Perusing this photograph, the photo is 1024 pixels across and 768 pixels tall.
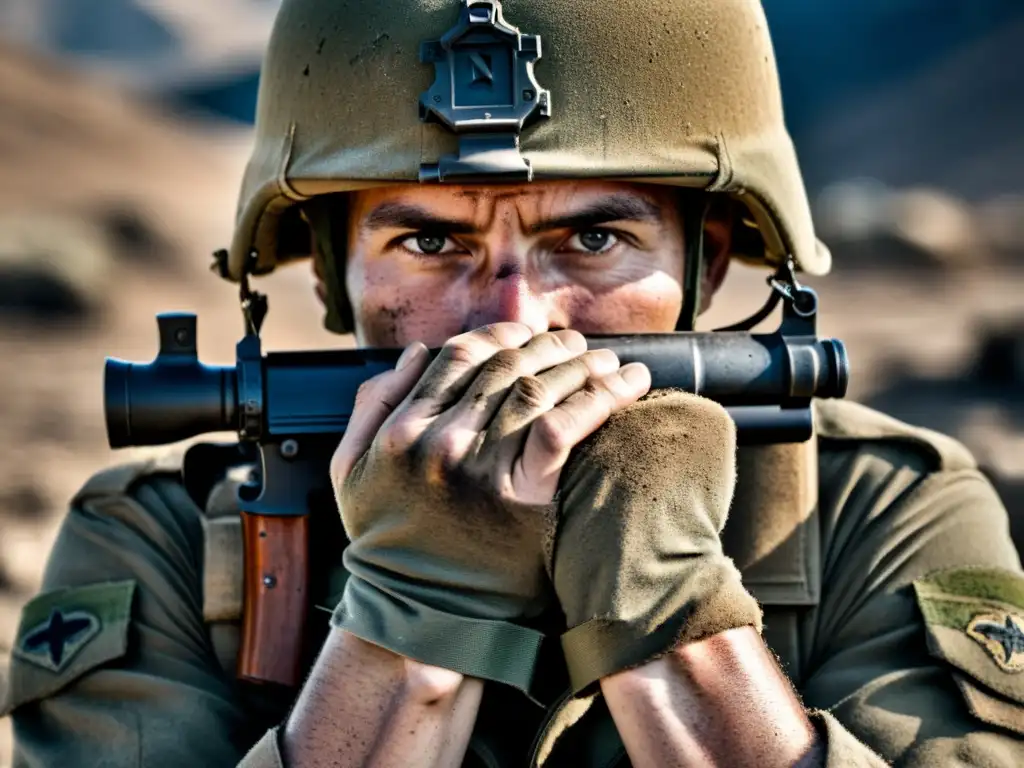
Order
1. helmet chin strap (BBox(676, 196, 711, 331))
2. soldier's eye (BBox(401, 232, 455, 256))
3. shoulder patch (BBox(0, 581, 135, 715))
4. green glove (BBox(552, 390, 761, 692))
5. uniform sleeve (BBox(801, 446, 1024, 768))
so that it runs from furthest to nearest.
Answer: helmet chin strap (BBox(676, 196, 711, 331)) → soldier's eye (BBox(401, 232, 455, 256)) → shoulder patch (BBox(0, 581, 135, 715)) → uniform sleeve (BBox(801, 446, 1024, 768)) → green glove (BBox(552, 390, 761, 692))

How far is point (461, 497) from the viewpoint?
Result: 226cm

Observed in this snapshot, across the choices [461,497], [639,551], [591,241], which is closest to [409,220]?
[591,241]

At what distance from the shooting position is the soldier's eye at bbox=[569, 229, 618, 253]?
2.87 m

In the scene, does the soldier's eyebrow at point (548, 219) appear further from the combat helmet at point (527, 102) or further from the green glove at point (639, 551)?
the green glove at point (639, 551)

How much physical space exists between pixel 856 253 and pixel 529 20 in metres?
11.1

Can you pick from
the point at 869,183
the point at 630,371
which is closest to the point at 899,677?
the point at 630,371

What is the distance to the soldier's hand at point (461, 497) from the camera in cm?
227

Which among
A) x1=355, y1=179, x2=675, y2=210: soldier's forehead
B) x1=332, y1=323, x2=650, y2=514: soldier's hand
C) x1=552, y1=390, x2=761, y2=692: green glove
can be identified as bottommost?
x1=552, y1=390, x2=761, y2=692: green glove

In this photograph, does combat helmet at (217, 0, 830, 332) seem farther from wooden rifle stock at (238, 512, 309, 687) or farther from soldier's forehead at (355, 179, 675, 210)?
wooden rifle stock at (238, 512, 309, 687)

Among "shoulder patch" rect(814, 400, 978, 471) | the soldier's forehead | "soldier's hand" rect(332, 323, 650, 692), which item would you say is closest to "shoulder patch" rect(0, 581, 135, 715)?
"soldier's hand" rect(332, 323, 650, 692)

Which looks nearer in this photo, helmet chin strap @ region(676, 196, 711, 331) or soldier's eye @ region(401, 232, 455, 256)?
soldier's eye @ region(401, 232, 455, 256)

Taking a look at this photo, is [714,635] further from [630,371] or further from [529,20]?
[529,20]

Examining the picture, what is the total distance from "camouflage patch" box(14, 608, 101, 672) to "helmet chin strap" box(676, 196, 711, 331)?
1.28 meters

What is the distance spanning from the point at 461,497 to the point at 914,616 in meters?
0.96
